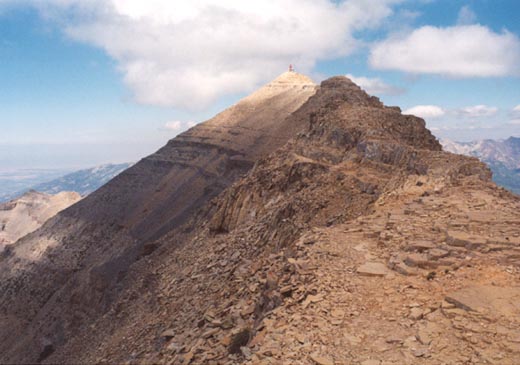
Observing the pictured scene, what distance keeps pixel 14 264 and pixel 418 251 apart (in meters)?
57.8

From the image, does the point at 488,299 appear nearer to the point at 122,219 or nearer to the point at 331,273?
the point at 331,273

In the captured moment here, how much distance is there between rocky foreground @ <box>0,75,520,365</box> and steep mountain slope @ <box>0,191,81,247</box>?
50330mm

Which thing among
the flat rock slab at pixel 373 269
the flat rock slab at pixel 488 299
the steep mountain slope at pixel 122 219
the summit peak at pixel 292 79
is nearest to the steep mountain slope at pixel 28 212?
the steep mountain slope at pixel 122 219

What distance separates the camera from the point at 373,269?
1194 cm

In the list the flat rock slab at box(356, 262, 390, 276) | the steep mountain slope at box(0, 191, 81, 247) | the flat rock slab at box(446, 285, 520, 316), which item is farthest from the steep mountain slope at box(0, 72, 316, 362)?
the flat rock slab at box(446, 285, 520, 316)

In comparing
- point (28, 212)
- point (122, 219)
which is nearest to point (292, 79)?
point (122, 219)

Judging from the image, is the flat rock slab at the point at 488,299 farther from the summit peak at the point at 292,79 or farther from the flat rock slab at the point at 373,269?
the summit peak at the point at 292,79

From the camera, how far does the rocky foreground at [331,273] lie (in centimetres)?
960

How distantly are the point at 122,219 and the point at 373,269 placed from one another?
48.8 m

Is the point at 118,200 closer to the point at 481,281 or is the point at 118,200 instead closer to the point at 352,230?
the point at 352,230

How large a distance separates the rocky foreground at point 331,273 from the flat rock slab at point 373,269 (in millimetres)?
51

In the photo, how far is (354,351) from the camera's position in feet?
30.0

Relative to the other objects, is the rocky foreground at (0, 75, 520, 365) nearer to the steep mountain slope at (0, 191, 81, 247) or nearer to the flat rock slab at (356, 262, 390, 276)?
the flat rock slab at (356, 262, 390, 276)

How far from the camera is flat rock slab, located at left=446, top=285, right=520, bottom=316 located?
9666mm
